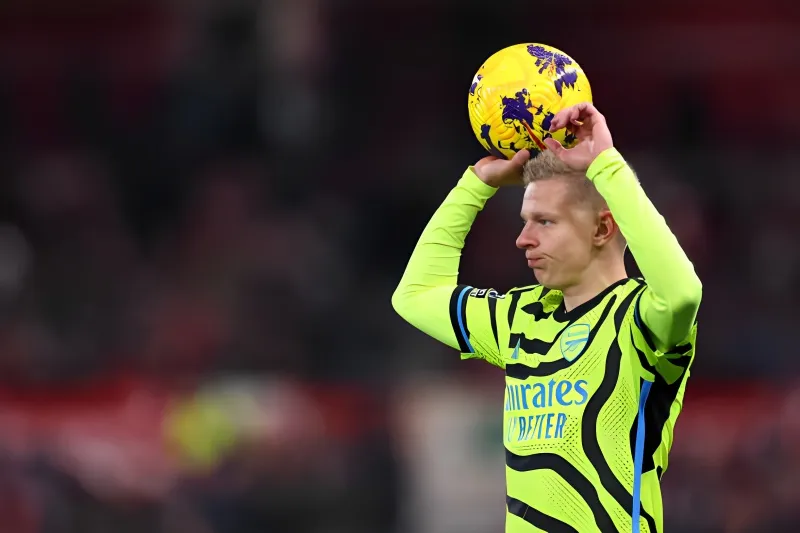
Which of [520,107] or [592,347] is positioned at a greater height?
[520,107]

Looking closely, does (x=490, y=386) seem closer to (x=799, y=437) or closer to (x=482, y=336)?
(x=799, y=437)

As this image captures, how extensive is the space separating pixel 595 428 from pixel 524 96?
0.90 m

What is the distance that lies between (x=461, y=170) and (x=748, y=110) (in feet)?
7.67

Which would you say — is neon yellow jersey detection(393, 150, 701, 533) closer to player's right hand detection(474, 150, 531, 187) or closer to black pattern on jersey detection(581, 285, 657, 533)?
black pattern on jersey detection(581, 285, 657, 533)

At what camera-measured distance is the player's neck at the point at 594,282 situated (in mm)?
3562

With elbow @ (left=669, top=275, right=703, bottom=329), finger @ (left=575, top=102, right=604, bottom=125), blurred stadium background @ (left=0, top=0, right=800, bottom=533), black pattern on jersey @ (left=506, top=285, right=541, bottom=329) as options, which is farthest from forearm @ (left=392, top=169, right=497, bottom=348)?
blurred stadium background @ (left=0, top=0, right=800, bottom=533)

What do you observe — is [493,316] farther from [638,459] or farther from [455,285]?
[638,459]

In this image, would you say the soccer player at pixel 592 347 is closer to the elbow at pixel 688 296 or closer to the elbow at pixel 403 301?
the elbow at pixel 688 296

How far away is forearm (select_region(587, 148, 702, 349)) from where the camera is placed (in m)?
3.18

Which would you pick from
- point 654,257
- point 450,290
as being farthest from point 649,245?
point 450,290

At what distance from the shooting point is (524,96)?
3.65m

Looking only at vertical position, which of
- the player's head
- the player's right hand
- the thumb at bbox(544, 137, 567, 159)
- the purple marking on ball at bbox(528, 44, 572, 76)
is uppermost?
the purple marking on ball at bbox(528, 44, 572, 76)

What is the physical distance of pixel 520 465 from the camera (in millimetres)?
3551

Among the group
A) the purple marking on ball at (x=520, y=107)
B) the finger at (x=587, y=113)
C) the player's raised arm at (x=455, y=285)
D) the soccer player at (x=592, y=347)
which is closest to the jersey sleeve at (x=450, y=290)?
the player's raised arm at (x=455, y=285)
